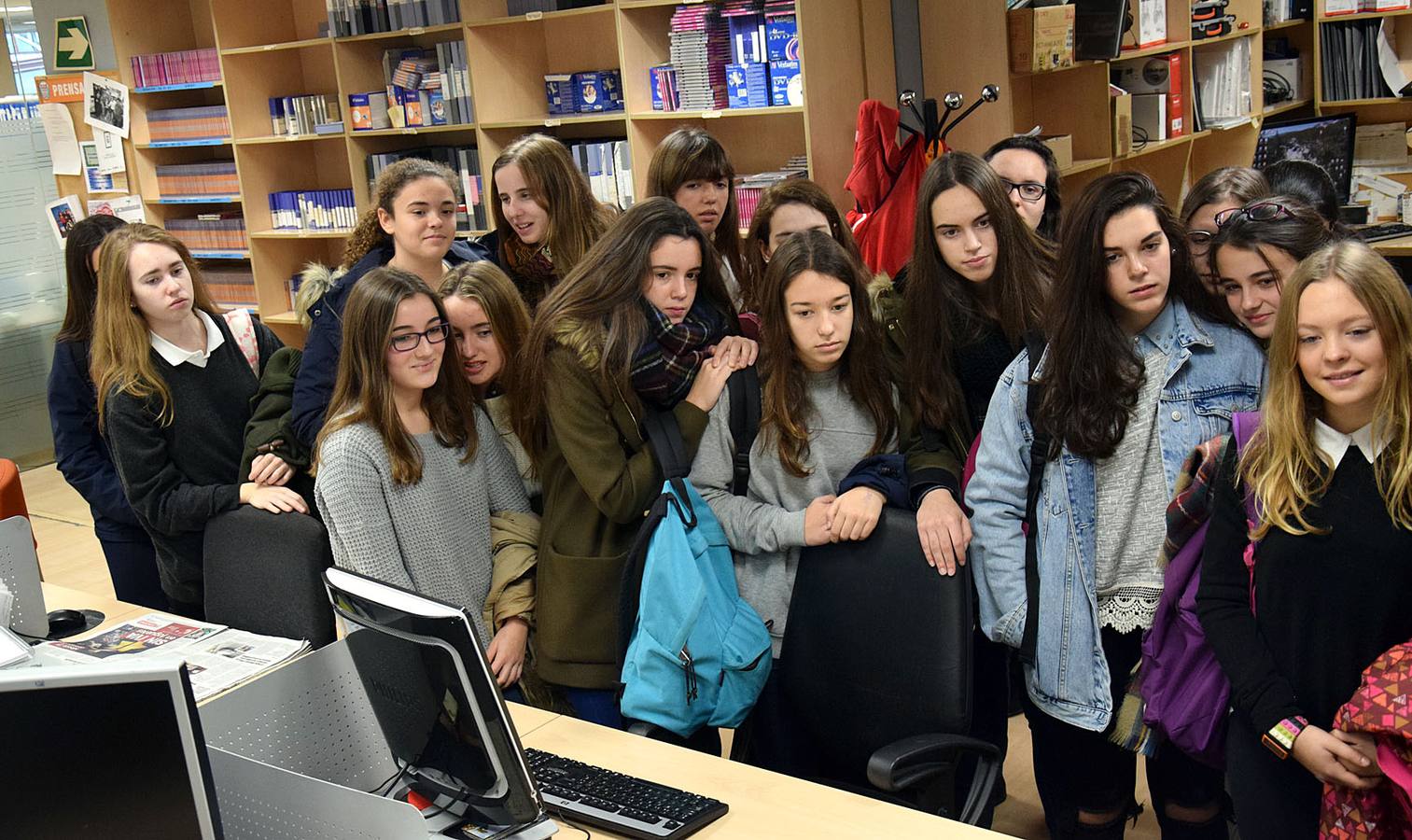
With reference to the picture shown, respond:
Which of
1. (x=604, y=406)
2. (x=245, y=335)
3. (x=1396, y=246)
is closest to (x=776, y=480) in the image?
(x=604, y=406)

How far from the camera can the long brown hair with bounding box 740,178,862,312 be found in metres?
3.10

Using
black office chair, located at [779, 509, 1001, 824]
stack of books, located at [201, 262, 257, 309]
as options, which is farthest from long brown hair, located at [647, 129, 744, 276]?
stack of books, located at [201, 262, 257, 309]

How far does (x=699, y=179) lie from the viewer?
131 inches

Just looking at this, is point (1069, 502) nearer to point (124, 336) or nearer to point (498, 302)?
point (498, 302)

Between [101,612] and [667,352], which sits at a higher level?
[667,352]

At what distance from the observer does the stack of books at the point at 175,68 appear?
6.71 m

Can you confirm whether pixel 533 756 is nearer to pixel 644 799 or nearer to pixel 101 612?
pixel 644 799

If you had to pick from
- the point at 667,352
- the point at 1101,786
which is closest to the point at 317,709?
the point at 667,352

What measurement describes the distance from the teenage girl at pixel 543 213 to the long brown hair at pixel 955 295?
1.06 m

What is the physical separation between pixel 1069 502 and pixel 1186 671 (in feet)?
1.12

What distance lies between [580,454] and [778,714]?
0.64 meters

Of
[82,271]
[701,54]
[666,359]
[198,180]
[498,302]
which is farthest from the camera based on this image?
[198,180]

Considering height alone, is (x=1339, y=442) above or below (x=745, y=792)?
above

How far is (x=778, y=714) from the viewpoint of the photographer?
2422 mm
